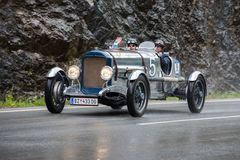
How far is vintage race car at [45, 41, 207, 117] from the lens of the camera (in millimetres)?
12406

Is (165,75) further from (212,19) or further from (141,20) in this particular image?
(212,19)

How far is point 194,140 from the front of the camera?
845 centimetres

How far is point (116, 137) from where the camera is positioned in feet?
28.3

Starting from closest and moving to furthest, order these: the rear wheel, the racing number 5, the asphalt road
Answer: the asphalt road
the rear wheel
the racing number 5

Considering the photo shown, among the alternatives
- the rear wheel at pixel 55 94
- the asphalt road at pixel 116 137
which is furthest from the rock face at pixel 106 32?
the asphalt road at pixel 116 137

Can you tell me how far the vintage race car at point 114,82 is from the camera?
40.7ft

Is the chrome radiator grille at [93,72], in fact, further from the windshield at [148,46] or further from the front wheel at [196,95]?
the front wheel at [196,95]

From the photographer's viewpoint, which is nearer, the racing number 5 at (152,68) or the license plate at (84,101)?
the license plate at (84,101)

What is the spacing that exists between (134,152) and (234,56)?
22497 mm

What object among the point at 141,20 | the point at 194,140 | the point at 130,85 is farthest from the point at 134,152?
the point at 141,20

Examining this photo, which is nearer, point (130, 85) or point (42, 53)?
point (130, 85)

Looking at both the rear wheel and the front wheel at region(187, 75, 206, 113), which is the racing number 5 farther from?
the rear wheel

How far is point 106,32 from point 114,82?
9964mm

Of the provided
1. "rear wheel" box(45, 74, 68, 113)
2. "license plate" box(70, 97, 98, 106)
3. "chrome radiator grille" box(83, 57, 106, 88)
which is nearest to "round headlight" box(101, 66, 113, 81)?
"chrome radiator grille" box(83, 57, 106, 88)
